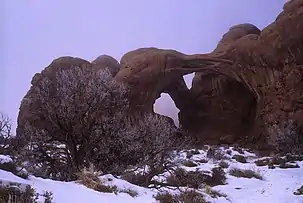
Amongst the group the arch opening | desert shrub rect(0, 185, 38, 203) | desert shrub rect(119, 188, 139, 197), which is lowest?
desert shrub rect(119, 188, 139, 197)

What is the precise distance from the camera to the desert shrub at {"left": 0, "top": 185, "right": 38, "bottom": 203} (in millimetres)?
4551

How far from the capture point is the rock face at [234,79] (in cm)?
2898

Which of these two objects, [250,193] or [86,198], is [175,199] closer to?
[86,198]

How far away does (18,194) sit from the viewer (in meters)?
4.79

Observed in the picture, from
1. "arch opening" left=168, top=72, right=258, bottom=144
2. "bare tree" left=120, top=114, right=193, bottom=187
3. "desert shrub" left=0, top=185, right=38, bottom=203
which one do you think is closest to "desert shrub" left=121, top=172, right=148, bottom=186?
"bare tree" left=120, top=114, right=193, bottom=187

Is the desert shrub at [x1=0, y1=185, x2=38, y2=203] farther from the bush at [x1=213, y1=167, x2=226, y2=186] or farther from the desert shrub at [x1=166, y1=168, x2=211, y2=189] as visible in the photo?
the bush at [x1=213, y1=167, x2=226, y2=186]

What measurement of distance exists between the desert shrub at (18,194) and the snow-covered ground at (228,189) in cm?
18

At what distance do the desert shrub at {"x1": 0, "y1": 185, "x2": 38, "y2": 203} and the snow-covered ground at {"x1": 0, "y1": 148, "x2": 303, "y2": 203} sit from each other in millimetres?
179

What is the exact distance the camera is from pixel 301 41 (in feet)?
92.4

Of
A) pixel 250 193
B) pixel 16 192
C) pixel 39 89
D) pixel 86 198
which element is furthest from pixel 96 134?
pixel 16 192

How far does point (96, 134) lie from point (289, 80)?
20472 millimetres

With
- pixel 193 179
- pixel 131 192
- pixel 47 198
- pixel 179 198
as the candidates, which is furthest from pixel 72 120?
pixel 47 198

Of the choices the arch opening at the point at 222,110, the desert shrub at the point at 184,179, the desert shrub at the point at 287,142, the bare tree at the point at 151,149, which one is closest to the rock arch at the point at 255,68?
the arch opening at the point at 222,110

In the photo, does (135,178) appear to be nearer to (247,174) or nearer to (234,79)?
(247,174)
